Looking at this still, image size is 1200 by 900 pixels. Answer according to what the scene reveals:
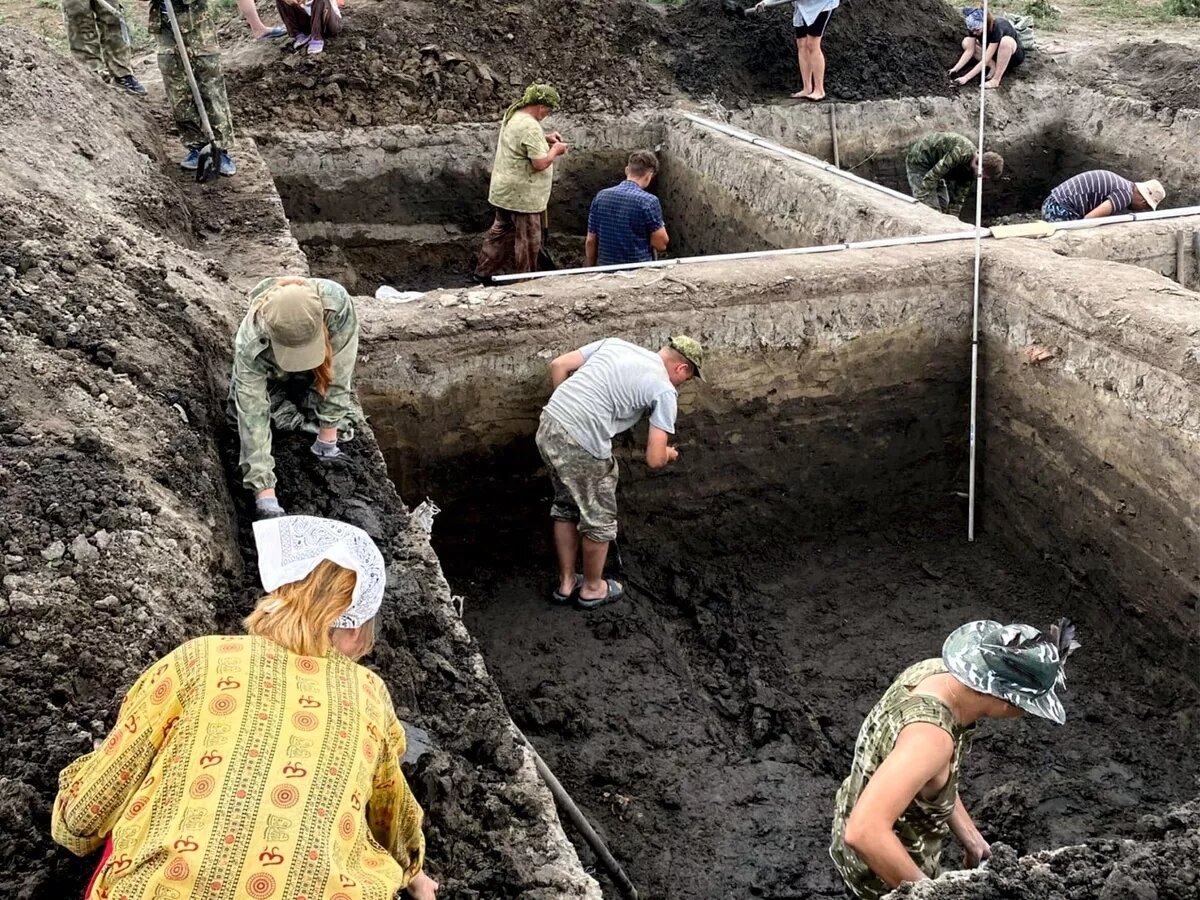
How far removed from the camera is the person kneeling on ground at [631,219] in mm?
7480

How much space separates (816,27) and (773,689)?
25.2ft

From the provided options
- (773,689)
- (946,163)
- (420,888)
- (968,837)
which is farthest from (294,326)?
(946,163)

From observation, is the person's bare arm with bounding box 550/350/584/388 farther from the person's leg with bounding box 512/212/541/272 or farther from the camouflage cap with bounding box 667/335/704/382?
the person's leg with bounding box 512/212/541/272

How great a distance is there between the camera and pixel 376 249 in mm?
10367

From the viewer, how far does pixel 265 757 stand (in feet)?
7.13

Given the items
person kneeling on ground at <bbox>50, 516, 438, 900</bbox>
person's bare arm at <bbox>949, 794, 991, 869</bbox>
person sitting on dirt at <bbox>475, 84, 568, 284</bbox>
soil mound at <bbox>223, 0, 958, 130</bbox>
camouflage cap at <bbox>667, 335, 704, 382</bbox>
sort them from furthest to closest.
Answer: soil mound at <bbox>223, 0, 958, 130</bbox> → person sitting on dirt at <bbox>475, 84, 568, 284</bbox> → camouflage cap at <bbox>667, 335, 704, 382</bbox> → person's bare arm at <bbox>949, 794, 991, 869</bbox> → person kneeling on ground at <bbox>50, 516, 438, 900</bbox>

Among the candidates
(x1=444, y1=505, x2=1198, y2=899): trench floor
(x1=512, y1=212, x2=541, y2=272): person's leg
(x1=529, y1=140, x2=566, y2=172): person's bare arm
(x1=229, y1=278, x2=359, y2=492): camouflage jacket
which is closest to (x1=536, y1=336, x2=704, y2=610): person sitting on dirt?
(x1=444, y1=505, x2=1198, y2=899): trench floor

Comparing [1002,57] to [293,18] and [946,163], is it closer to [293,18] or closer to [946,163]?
[946,163]

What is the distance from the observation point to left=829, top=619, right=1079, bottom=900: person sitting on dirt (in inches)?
108

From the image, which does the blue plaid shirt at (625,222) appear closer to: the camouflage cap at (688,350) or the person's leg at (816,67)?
the camouflage cap at (688,350)

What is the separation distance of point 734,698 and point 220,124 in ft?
18.2

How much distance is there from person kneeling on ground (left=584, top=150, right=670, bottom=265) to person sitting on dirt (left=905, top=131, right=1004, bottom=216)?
8.56 feet

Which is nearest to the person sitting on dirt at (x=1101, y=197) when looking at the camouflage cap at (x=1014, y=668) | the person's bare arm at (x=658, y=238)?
the person's bare arm at (x=658, y=238)

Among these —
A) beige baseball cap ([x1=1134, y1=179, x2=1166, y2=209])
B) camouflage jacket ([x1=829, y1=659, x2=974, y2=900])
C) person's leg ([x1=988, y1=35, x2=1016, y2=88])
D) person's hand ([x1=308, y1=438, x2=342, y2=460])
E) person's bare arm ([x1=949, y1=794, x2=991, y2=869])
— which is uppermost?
person's leg ([x1=988, y1=35, x2=1016, y2=88])
